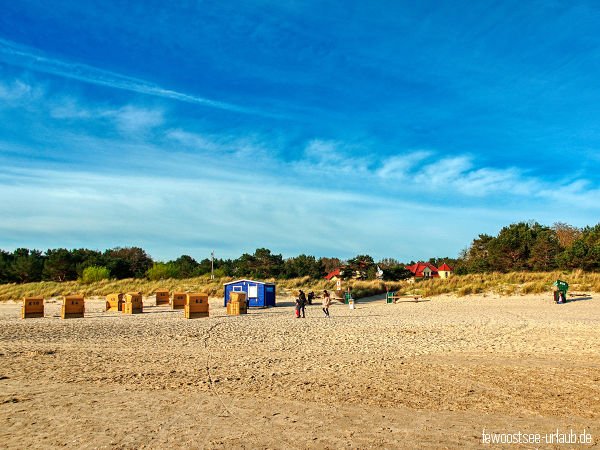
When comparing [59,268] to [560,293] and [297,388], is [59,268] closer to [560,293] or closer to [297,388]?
[560,293]

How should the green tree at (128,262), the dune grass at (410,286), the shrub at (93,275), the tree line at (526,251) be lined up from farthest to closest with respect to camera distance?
the green tree at (128,262) < the shrub at (93,275) < the tree line at (526,251) < the dune grass at (410,286)

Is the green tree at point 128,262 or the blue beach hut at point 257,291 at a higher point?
the green tree at point 128,262

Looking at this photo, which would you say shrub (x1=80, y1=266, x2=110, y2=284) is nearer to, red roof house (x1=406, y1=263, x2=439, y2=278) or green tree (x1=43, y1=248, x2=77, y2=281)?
green tree (x1=43, y1=248, x2=77, y2=281)

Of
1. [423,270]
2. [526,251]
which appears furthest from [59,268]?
[423,270]

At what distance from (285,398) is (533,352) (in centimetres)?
755

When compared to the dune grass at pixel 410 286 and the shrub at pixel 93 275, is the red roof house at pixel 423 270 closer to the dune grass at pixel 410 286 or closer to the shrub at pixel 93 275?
the dune grass at pixel 410 286

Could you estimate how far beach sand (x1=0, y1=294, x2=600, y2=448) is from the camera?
585 centimetres

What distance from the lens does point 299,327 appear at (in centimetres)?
1834

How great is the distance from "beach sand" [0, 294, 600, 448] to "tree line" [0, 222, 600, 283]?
3650 centimetres

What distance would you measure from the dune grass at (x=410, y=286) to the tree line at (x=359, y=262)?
8736 millimetres

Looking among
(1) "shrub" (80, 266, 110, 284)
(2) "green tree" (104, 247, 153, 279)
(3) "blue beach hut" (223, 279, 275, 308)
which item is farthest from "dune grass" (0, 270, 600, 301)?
(2) "green tree" (104, 247, 153, 279)

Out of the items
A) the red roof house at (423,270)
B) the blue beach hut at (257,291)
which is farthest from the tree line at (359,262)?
the blue beach hut at (257,291)

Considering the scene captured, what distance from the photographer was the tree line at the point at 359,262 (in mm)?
49562

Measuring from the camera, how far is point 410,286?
38.0m
